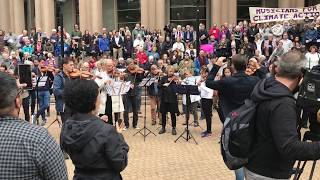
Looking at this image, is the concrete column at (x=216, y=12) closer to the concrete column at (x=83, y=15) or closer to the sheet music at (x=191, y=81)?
the concrete column at (x=83, y=15)

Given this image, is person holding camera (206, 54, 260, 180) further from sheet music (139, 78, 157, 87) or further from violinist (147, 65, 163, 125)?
violinist (147, 65, 163, 125)

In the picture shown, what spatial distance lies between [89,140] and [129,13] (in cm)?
3565

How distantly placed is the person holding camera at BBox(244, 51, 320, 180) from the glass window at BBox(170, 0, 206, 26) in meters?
33.8

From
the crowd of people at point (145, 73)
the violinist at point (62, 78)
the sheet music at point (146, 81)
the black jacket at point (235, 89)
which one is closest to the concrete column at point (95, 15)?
the crowd of people at point (145, 73)

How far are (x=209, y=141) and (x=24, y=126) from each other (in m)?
9.54

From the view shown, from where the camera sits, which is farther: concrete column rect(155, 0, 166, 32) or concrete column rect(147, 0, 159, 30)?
concrete column rect(147, 0, 159, 30)

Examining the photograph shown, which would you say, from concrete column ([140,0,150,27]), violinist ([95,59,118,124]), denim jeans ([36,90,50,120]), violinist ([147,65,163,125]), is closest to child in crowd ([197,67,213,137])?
violinist ([147,65,163,125])

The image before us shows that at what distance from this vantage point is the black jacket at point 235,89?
6.43 metres

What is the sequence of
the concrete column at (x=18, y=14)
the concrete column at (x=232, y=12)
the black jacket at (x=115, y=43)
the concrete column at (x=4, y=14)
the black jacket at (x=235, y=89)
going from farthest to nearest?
the concrete column at (x=4, y=14) → the concrete column at (x=18, y=14) → the concrete column at (x=232, y=12) → the black jacket at (x=115, y=43) → the black jacket at (x=235, y=89)

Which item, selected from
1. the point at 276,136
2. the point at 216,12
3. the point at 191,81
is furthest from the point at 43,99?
the point at 216,12

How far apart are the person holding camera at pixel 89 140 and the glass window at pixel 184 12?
33.6 meters

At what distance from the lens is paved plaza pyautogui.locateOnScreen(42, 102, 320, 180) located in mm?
8750

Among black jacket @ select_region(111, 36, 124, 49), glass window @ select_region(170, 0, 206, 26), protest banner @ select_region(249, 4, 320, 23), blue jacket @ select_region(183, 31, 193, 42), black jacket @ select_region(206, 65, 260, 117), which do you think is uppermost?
glass window @ select_region(170, 0, 206, 26)

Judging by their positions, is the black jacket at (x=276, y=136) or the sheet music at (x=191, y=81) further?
the sheet music at (x=191, y=81)
